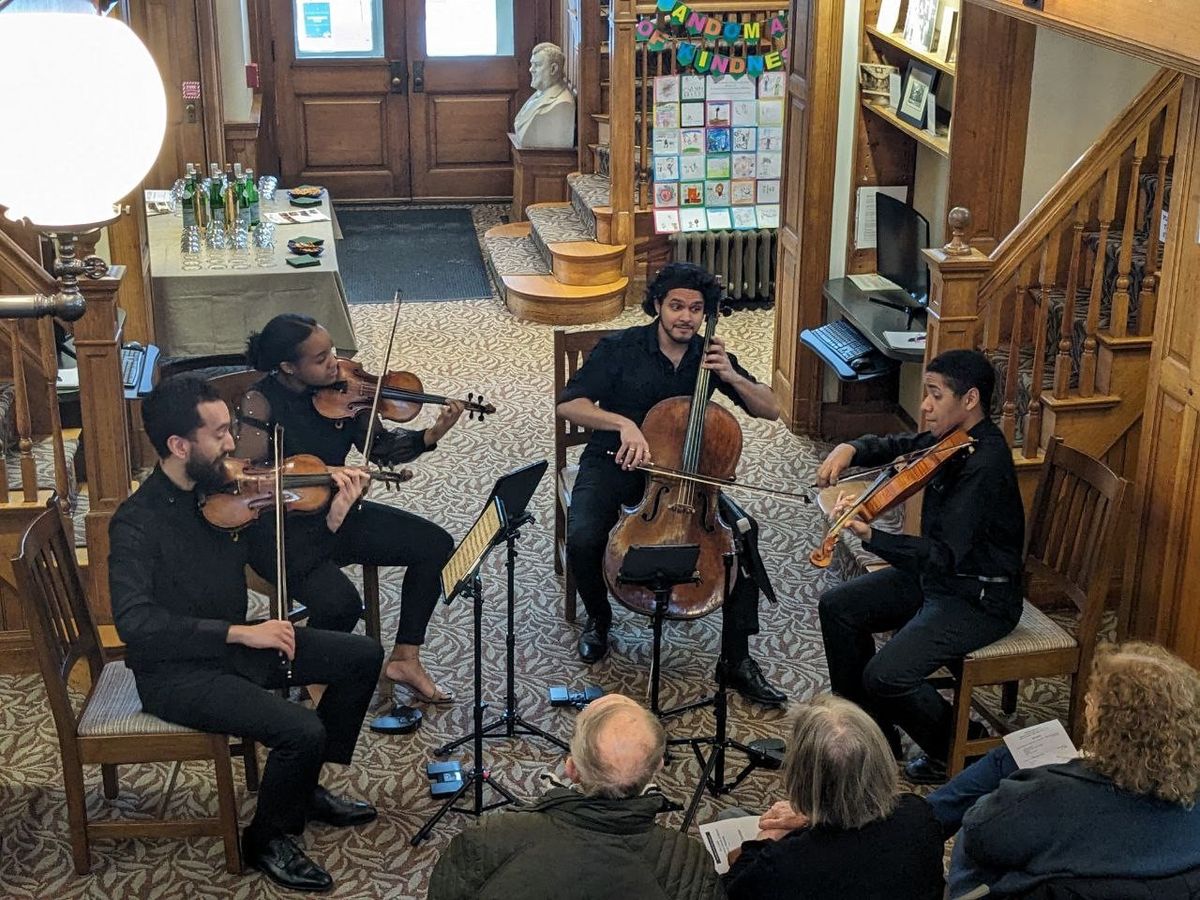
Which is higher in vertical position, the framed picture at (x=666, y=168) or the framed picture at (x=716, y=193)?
the framed picture at (x=666, y=168)

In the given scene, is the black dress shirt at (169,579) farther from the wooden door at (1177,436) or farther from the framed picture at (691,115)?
the framed picture at (691,115)

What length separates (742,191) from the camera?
809 centimetres

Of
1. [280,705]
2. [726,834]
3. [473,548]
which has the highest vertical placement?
[473,548]

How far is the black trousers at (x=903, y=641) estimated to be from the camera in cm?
382

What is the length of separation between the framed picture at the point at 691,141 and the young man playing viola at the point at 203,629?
4784 mm

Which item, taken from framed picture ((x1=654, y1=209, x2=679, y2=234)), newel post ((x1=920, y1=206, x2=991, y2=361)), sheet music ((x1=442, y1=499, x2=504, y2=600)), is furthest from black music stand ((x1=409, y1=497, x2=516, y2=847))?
framed picture ((x1=654, y1=209, x2=679, y2=234))

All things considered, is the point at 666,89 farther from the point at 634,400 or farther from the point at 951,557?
the point at 951,557

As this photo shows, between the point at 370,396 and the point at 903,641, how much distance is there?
1.69 metres

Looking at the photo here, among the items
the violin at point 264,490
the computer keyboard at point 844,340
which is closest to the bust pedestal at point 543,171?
the computer keyboard at point 844,340

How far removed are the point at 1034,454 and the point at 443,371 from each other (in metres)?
3.31

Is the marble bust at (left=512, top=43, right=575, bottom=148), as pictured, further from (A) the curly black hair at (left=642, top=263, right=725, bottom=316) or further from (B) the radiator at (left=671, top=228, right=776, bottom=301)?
(A) the curly black hair at (left=642, top=263, right=725, bottom=316)

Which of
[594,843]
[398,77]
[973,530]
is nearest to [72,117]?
[594,843]

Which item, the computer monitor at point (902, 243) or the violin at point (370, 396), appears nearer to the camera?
the violin at point (370, 396)

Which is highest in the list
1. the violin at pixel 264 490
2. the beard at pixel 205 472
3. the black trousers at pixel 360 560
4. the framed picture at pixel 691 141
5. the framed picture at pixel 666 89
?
the framed picture at pixel 666 89
